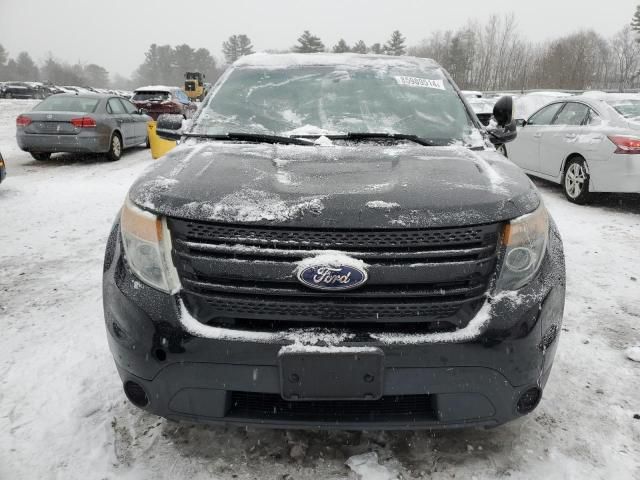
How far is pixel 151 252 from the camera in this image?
1.86m

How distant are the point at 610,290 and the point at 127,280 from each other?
3.76 meters

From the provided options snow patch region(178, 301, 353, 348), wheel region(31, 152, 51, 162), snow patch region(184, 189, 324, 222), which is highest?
snow patch region(184, 189, 324, 222)

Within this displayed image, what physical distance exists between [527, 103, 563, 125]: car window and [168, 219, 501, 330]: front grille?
708 centimetres

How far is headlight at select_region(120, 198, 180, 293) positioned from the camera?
184cm

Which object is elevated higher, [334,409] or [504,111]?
[504,111]

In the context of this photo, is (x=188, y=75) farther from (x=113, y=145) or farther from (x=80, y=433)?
(x=80, y=433)

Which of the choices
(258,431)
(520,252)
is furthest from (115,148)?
(520,252)

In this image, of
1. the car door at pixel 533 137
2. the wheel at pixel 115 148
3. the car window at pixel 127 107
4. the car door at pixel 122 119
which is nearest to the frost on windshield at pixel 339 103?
the car door at pixel 533 137

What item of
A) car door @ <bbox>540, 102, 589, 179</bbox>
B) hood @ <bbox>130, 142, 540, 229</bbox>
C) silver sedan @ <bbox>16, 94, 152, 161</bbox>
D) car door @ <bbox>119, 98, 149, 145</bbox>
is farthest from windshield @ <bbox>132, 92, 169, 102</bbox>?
hood @ <bbox>130, 142, 540, 229</bbox>

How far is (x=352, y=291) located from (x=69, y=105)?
10.8m

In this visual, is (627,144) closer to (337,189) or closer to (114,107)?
(337,189)

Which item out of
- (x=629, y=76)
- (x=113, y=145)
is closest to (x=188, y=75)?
(x=113, y=145)

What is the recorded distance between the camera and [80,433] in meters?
2.29

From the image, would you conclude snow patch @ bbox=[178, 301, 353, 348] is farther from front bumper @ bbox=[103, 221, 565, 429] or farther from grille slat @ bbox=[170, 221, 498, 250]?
grille slat @ bbox=[170, 221, 498, 250]
